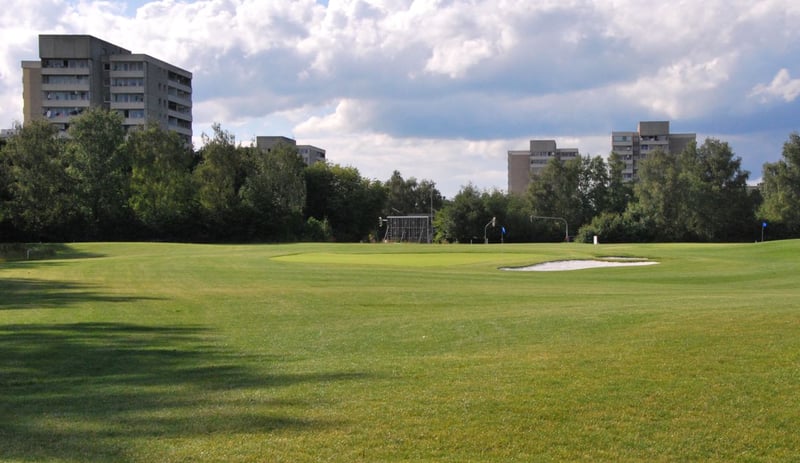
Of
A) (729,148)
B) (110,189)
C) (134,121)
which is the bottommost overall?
(110,189)

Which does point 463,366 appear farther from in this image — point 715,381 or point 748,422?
point 748,422

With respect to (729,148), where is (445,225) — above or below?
below

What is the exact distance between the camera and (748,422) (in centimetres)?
789

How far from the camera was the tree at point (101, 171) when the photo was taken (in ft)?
320

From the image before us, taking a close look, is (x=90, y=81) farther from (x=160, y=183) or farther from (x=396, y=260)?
(x=396, y=260)

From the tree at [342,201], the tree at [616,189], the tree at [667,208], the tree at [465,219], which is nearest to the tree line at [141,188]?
the tree at [342,201]

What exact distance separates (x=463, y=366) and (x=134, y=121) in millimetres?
152050

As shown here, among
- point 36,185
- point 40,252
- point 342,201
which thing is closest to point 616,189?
point 342,201

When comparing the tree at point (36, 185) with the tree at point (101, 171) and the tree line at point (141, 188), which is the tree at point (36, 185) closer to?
the tree line at point (141, 188)

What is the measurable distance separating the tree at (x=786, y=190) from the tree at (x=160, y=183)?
93.8 metres

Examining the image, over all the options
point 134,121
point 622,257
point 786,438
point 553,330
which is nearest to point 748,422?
point 786,438

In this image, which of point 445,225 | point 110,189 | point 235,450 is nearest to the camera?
point 235,450

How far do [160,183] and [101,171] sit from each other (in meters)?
8.18

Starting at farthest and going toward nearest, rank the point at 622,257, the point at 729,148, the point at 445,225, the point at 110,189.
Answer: the point at 445,225, the point at 729,148, the point at 110,189, the point at 622,257
